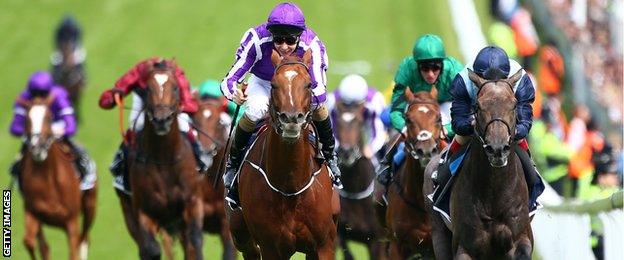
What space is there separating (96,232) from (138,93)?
14.8 feet

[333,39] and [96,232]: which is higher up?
[333,39]

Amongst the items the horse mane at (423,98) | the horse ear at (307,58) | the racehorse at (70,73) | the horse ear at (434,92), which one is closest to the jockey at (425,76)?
the horse ear at (434,92)

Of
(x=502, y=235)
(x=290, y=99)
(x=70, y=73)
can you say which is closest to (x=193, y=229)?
(x=290, y=99)

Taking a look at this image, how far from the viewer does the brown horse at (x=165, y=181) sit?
1236 centimetres

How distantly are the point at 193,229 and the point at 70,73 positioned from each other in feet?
40.9

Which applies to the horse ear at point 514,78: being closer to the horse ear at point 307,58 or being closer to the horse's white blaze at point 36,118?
the horse ear at point 307,58

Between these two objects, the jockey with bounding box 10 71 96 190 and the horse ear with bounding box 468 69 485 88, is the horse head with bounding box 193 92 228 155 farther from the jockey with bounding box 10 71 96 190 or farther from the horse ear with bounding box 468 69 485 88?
the horse ear with bounding box 468 69 485 88

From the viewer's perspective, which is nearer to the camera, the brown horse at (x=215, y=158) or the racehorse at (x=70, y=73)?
the brown horse at (x=215, y=158)

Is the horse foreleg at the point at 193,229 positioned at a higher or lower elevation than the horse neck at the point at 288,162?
lower

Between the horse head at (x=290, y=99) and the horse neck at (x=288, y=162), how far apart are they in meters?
0.20

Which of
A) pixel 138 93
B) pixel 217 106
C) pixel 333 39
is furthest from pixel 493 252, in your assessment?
pixel 333 39

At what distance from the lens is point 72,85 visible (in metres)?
24.1

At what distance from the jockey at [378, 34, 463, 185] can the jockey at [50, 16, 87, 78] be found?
45.2 ft

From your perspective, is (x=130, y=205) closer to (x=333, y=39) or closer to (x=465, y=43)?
(x=465, y=43)
